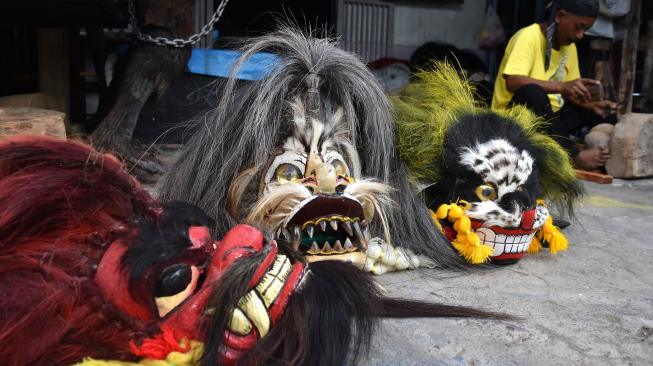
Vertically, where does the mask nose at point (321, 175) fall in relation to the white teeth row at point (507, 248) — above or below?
above

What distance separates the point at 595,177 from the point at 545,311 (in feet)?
8.28

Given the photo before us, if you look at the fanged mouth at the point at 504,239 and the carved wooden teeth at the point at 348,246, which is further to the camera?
the fanged mouth at the point at 504,239

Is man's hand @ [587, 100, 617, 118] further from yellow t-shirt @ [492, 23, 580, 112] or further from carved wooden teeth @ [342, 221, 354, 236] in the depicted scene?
carved wooden teeth @ [342, 221, 354, 236]

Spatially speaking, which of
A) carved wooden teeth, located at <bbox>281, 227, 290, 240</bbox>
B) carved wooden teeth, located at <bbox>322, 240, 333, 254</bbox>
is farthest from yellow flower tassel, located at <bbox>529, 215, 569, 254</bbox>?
carved wooden teeth, located at <bbox>281, 227, 290, 240</bbox>

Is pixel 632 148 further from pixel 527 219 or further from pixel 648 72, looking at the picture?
pixel 527 219

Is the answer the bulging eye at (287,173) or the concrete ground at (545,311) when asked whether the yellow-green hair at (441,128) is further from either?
the bulging eye at (287,173)

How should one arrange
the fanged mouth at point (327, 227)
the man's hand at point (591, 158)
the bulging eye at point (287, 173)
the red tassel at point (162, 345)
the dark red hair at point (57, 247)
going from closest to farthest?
the dark red hair at point (57, 247) < the red tassel at point (162, 345) < the fanged mouth at point (327, 227) < the bulging eye at point (287, 173) < the man's hand at point (591, 158)

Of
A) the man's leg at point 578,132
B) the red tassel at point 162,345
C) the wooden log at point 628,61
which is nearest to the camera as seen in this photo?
the red tassel at point 162,345

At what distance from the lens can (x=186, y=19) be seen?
3232mm

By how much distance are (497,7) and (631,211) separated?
3.75m

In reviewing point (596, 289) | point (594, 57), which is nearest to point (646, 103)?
point (594, 57)

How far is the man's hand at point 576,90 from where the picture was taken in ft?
10.2

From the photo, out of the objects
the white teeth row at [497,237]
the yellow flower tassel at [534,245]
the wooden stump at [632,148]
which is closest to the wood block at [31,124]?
the white teeth row at [497,237]

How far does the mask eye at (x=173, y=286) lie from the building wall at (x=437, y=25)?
483 centimetres
